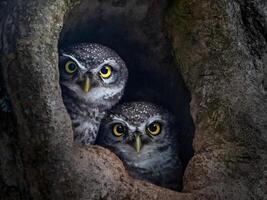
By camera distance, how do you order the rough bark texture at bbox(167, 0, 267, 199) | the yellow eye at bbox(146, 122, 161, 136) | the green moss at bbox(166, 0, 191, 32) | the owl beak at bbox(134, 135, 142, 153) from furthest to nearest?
the yellow eye at bbox(146, 122, 161, 136)
the owl beak at bbox(134, 135, 142, 153)
the green moss at bbox(166, 0, 191, 32)
the rough bark texture at bbox(167, 0, 267, 199)

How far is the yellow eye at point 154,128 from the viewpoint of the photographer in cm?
339

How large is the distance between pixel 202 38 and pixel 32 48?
3.77 feet

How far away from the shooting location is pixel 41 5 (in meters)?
2.47

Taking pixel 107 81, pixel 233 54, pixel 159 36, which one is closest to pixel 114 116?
pixel 107 81

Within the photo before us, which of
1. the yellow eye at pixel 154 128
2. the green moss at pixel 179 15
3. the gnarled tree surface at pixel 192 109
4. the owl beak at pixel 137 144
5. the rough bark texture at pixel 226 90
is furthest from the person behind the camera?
the yellow eye at pixel 154 128

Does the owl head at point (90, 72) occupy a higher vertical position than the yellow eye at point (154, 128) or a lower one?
higher

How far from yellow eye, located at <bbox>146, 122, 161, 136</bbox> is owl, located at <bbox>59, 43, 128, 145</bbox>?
41 cm

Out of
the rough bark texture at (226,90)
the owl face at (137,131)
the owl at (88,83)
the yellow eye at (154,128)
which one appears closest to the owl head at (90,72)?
the owl at (88,83)

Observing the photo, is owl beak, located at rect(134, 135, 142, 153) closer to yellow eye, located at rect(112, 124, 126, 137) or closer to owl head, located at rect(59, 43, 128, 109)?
yellow eye, located at rect(112, 124, 126, 137)

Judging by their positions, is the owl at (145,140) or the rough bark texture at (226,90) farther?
the owl at (145,140)

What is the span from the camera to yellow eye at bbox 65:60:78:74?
333 cm

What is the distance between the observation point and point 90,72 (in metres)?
3.29

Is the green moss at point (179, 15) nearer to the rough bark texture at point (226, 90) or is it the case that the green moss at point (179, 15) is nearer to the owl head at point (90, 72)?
the rough bark texture at point (226, 90)

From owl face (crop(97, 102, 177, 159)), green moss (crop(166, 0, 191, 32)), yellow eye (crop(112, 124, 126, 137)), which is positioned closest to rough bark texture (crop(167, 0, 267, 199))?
green moss (crop(166, 0, 191, 32))
